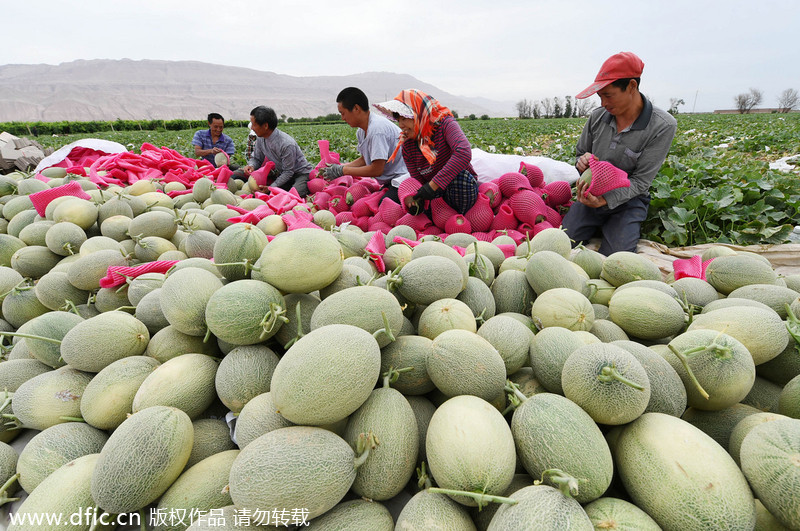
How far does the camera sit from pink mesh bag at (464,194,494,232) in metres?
4.32

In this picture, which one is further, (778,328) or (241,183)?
(241,183)

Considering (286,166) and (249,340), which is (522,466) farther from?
(286,166)

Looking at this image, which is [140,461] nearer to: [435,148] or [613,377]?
[613,377]

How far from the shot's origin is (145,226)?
292 centimetres

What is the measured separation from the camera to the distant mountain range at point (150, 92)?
89.5 metres

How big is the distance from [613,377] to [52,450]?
1.88 metres

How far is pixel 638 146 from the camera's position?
392cm

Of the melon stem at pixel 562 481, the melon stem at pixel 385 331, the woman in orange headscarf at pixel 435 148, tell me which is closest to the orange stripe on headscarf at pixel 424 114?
the woman in orange headscarf at pixel 435 148

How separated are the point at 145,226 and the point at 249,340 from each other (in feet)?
6.90

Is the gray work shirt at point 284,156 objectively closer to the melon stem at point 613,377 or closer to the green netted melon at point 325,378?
the green netted melon at point 325,378

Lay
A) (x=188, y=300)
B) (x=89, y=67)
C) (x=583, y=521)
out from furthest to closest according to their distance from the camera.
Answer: (x=89, y=67) < (x=188, y=300) < (x=583, y=521)


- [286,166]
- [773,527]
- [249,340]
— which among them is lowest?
[773,527]

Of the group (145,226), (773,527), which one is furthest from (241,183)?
(773,527)

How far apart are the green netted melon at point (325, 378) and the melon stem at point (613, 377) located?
67cm
